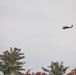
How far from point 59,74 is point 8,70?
7679mm

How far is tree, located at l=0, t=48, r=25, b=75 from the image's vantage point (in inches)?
990

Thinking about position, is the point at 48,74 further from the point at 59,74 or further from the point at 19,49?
the point at 19,49

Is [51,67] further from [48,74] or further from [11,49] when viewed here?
[11,49]

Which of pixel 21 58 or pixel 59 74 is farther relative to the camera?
pixel 59 74

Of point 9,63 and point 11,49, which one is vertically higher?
point 11,49

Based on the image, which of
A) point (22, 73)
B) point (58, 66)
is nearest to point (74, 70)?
point (58, 66)

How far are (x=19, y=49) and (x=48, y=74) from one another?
6362 millimetres

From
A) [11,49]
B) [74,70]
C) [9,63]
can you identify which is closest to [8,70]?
[9,63]

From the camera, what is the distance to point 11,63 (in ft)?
83.4

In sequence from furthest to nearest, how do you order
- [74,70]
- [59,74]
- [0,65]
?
1. [74,70]
2. [59,74]
3. [0,65]

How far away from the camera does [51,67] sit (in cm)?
3131

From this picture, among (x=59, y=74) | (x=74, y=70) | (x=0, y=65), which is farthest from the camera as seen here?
(x=74, y=70)

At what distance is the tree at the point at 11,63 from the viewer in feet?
82.5

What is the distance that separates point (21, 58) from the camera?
2603 centimetres
